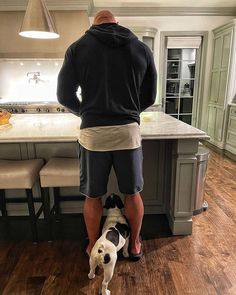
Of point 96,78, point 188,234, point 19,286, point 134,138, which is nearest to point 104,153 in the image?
point 134,138

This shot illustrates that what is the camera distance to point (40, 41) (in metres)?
4.02

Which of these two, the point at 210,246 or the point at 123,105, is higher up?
the point at 123,105

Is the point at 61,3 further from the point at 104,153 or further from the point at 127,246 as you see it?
the point at 127,246

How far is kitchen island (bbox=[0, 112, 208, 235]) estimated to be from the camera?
5.74ft

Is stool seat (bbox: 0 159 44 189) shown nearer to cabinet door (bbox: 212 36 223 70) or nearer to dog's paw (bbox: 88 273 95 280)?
dog's paw (bbox: 88 273 95 280)

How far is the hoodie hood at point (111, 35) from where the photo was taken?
4.24 ft

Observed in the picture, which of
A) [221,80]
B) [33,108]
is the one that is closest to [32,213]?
[33,108]

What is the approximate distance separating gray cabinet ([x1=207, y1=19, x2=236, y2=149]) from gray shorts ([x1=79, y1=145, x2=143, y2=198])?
141 inches

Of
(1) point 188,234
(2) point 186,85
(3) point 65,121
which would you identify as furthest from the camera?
(2) point 186,85

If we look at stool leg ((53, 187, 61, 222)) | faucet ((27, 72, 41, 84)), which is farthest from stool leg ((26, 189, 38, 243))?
faucet ((27, 72, 41, 84))

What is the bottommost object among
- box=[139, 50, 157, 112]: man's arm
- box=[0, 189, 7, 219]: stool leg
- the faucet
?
box=[0, 189, 7, 219]: stool leg

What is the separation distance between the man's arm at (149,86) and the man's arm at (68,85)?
396 millimetres

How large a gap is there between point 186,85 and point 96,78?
14.3ft

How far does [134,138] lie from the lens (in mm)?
1445
